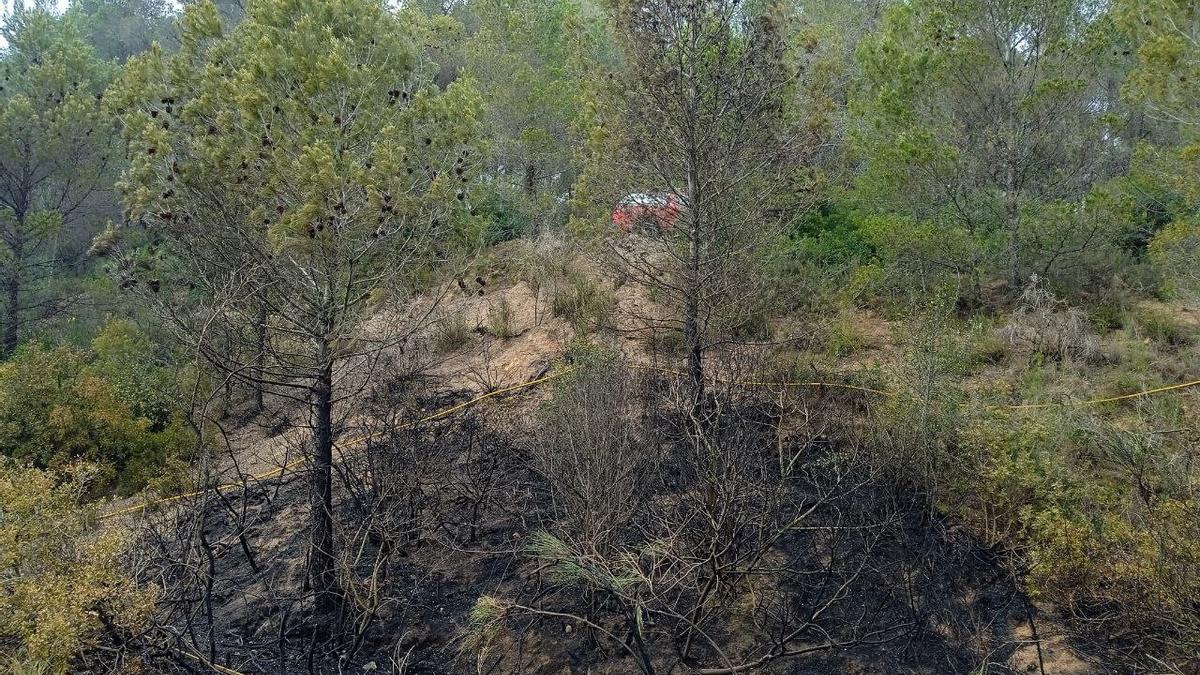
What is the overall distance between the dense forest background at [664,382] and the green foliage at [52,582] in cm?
2

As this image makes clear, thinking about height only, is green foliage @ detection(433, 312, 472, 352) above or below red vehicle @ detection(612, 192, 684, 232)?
below

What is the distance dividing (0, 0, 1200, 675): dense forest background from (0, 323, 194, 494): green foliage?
0.05 m

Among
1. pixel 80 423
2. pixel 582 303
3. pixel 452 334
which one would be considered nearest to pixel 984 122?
pixel 582 303

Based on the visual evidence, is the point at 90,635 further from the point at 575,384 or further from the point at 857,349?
the point at 857,349

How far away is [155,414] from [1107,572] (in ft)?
33.5

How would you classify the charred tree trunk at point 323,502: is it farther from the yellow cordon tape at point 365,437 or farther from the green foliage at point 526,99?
the green foliage at point 526,99

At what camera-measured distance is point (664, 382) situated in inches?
302

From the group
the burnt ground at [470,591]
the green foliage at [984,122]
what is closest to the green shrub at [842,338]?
the green foliage at [984,122]

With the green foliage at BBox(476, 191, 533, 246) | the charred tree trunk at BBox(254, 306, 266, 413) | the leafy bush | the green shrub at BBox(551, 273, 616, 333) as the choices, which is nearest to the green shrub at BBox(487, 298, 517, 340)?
the green shrub at BBox(551, 273, 616, 333)

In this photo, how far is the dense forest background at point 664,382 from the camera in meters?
4.96

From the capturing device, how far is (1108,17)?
8.97 m

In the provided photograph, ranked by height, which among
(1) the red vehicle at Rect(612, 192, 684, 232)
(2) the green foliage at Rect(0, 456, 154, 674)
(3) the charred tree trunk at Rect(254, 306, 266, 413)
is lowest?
(2) the green foliage at Rect(0, 456, 154, 674)

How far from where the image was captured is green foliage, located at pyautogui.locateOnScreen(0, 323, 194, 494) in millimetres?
8648

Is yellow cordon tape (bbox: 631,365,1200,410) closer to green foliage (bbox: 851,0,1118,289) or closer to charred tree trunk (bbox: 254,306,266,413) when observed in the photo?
green foliage (bbox: 851,0,1118,289)
